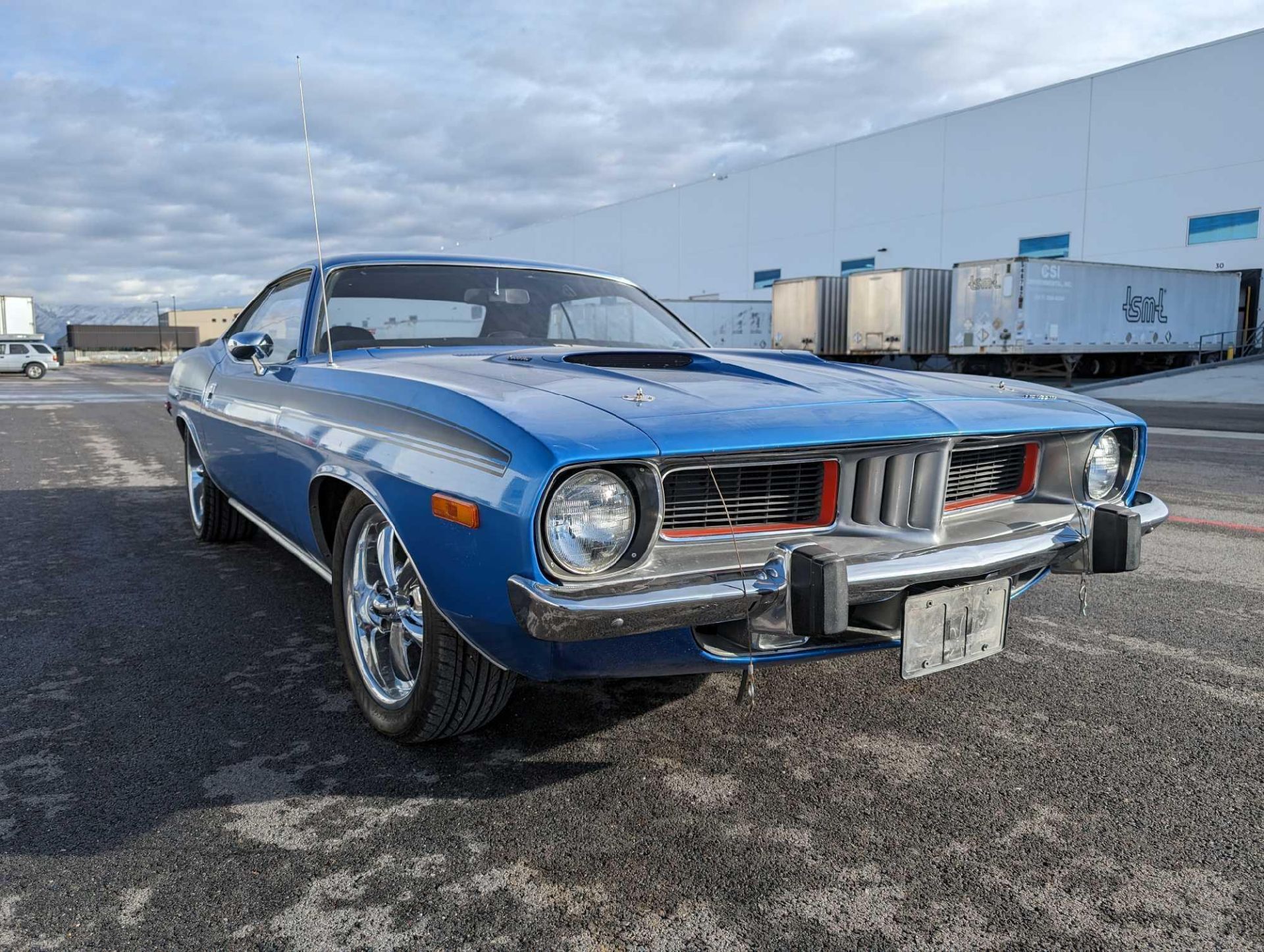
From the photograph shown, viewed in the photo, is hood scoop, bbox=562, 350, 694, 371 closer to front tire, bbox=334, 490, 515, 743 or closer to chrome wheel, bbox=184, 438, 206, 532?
front tire, bbox=334, 490, 515, 743

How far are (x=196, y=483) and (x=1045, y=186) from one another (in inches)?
1194

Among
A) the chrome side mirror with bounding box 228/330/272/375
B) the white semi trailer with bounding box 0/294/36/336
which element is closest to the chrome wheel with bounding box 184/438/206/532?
the chrome side mirror with bounding box 228/330/272/375

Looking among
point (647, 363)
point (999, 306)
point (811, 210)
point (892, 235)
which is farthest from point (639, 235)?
point (647, 363)

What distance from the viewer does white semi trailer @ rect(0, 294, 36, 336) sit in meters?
38.6

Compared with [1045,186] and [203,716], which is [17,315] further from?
[203,716]

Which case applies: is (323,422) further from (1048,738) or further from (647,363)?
(1048,738)

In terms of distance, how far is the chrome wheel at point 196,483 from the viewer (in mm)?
4895

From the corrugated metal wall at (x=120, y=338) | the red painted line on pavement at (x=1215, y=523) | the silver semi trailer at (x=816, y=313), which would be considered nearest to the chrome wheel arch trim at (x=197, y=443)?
the red painted line on pavement at (x=1215, y=523)

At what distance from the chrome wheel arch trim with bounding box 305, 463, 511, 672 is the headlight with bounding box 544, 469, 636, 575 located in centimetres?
32

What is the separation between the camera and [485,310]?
3.62 meters

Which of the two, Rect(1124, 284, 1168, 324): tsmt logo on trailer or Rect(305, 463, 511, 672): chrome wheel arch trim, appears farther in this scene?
Rect(1124, 284, 1168, 324): tsmt logo on trailer

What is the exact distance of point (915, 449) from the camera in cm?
222

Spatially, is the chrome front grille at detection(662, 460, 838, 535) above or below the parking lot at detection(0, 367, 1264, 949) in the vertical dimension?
above

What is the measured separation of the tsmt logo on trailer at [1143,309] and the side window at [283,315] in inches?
918
